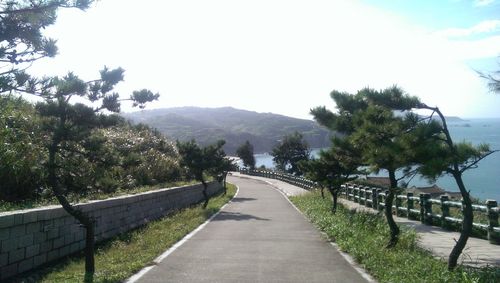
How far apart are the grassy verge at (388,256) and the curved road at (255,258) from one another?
383mm

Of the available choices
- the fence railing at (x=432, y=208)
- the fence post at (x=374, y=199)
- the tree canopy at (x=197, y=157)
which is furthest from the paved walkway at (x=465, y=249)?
the tree canopy at (x=197, y=157)

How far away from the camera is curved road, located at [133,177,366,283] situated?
856 cm

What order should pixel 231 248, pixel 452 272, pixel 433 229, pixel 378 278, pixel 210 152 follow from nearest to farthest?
pixel 452 272 < pixel 378 278 < pixel 231 248 < pixel 433 229 < pixel 210 152

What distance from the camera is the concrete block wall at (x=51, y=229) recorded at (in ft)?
26.4

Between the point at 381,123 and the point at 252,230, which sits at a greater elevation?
the point at 381,123

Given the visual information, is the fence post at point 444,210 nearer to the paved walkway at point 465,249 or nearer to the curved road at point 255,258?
the paved walkway at point 465,249

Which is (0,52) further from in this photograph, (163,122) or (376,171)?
(163,122)

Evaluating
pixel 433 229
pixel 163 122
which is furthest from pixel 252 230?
pixel 163 122

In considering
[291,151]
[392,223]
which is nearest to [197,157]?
[392,223]

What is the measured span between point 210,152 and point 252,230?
12.8 metres

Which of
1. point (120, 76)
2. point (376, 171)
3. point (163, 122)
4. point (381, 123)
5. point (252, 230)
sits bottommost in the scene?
point (252, 230)

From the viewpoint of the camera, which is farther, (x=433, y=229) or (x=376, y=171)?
(x=433, y=229)

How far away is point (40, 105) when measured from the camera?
8.70 meters

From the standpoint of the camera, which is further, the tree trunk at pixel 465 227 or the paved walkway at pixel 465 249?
the paved walkway at pixel 465 249
